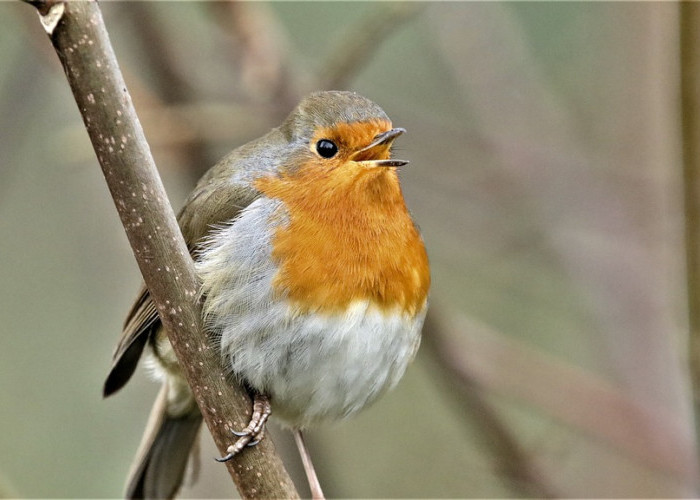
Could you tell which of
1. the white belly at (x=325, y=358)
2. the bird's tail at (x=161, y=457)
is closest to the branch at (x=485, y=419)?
the white belly at (x=325, y=358)

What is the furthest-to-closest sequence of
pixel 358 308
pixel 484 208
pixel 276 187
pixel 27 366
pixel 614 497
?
1. pixel 27 366
2. pixel 484 208
3. pixel 614 497
4. pixel 276 187
5. pixel 358 308

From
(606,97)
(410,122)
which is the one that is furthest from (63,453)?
(606,97)

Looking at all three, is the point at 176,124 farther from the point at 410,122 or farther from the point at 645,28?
the point at 645,28

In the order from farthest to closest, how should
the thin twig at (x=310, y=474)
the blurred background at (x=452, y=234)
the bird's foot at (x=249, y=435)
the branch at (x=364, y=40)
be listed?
the blurred background at (x=452, y=234), the branch at (x=364, y=40), the thin twig at (x=310, y=474), the bird's foot at (x=249, y=435)

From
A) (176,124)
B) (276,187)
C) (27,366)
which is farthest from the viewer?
(27,366)

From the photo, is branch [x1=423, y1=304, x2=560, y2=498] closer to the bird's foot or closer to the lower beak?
the lower beak

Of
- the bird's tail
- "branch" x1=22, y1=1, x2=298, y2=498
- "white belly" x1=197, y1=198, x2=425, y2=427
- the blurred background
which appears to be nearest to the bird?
"white belly" x1=197, y1=198, x2=425, y2=427

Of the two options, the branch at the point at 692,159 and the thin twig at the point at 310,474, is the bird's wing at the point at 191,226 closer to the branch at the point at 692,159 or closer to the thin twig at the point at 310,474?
the thin twig at the point at 310,474
